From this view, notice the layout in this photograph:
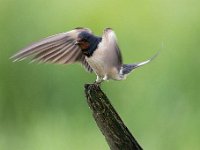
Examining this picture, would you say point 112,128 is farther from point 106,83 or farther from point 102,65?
point 106,83

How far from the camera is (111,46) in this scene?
1.33 meters

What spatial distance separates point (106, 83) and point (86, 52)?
1498 mm

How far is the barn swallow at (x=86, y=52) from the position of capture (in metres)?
1.35

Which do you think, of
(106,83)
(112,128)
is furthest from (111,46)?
(106,83)

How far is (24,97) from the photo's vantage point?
293 cm

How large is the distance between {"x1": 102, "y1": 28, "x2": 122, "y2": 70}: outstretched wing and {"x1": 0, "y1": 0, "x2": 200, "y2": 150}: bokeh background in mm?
1256

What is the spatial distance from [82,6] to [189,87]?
1.96 feet

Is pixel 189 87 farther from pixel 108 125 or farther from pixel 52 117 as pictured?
pixel 108 125

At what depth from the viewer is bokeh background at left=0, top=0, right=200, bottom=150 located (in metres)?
2.70

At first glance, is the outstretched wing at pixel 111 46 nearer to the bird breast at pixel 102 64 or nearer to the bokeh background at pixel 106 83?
the bird breast at pixel 102 64

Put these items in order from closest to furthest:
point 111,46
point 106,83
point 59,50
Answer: point 111,46
point 59,50
point 106,83

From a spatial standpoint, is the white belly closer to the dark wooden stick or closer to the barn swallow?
the barn swallow

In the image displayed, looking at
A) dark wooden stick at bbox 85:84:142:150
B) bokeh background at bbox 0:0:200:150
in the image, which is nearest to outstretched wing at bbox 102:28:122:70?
dark wooden stick at bbox 85:84:142:150

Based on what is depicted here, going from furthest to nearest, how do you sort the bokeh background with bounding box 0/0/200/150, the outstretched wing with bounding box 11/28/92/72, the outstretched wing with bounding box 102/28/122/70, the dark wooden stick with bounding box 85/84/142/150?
the bokeh background with bounding box 0/0/200/150 < the outstretched wing with bounding box 11/28/92/72 < the outstretched wing with bounding box 102/28/122/70 < the dark wooden stick with bounding box 85/84/142/150
